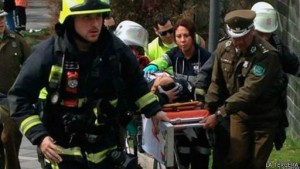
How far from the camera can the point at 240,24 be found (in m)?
6.90

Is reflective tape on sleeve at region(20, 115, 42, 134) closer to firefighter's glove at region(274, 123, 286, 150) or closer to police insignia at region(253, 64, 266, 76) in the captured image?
police insignia at region(253, 64, 266, 76)

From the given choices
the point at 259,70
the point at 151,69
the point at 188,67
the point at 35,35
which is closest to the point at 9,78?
the point at 151,69

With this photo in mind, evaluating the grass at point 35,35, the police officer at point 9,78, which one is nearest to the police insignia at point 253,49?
the police officer at point 9,78

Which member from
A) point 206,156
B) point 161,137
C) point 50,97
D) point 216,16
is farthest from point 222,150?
→ point 50,97

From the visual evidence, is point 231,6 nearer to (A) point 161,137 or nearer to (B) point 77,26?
(A) point 161,137

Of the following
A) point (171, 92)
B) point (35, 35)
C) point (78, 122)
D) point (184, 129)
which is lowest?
point (35, 35)

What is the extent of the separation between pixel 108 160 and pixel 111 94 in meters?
0.43

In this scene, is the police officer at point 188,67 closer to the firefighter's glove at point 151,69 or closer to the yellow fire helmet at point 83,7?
the firefighter's glove at point 151,69

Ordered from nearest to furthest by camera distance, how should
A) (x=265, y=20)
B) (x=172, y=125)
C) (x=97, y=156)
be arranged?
(x=97, y=156) < (x=172, y=125) < (x=265, y=20)

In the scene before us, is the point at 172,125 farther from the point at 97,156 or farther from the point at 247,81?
the point at 97,156

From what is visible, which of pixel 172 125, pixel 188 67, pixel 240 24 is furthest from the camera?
pixel 188 67

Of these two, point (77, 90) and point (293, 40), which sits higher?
point (77, 90)

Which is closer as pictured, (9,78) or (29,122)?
(29,122)

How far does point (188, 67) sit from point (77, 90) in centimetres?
263
